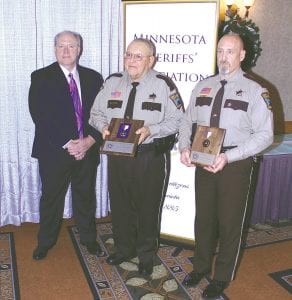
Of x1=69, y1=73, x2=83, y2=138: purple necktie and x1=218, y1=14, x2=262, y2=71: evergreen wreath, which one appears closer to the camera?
x1=69, y1=73, x2=83, y2=138: purple necktie

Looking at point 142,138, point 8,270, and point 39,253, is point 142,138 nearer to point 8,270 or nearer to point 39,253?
point 39,253

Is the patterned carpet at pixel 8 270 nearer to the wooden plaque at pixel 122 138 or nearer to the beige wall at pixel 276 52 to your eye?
the wooden plaque at pixel 122 138

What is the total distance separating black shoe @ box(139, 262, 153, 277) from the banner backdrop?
47 centimetres

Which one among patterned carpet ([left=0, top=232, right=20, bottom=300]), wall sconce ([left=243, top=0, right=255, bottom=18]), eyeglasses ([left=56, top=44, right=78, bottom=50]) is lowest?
patterned carpet ([left=0, top=232, right=20, bottom=300])

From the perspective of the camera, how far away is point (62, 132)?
2676 mm

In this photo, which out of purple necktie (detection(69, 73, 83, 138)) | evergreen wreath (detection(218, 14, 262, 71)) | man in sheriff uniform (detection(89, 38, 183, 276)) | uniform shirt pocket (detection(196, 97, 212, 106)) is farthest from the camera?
evergreen wreath (detection(218, 14, 262, 71))

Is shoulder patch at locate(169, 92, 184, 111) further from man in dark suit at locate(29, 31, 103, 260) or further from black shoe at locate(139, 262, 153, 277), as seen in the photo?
black shoe at locate(139, 262, 153, 277)

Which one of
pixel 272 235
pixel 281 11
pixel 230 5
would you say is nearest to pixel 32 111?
pixel 272 235

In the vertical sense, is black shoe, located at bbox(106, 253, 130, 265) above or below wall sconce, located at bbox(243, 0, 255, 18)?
below

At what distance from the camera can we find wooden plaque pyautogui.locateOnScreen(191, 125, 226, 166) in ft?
7.07

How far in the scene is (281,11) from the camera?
455cm

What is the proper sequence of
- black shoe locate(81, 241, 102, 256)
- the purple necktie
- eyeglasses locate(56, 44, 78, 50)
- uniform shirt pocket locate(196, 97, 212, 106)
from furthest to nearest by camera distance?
1. black shoe locate(81, 241, 102, 256)
2. the purple necktie
3. eyeglasses locate(56, 44, 78, 50)
4. uniform shirt pocket locate(196, 97, 212, 106)

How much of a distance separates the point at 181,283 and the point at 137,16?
197cm

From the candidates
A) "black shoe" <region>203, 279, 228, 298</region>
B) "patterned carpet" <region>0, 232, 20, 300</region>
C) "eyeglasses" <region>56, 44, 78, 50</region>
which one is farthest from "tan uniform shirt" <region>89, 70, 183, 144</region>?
"patterned carpet" <region>0, 232, 20, 300</region>
